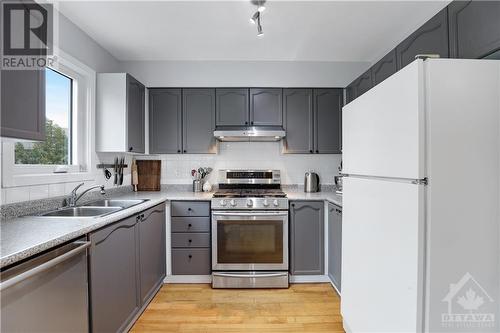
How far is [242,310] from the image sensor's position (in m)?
2.32

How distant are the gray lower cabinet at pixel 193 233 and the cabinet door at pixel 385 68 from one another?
2007mm

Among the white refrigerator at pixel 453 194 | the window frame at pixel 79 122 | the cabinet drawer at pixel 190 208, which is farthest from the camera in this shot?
the cabinet drawer at pixel 190 208

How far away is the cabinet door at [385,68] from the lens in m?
2.10

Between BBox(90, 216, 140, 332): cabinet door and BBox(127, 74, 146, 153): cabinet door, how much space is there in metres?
1.08

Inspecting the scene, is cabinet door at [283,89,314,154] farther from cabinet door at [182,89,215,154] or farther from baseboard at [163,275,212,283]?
baseboard at [163,275,212,283]

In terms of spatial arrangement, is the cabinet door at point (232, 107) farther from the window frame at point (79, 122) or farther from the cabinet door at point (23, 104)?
the cabinet door at point (23, 104)

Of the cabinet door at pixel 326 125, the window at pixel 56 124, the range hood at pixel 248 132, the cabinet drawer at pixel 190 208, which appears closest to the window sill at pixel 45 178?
the window at pixel 56 124

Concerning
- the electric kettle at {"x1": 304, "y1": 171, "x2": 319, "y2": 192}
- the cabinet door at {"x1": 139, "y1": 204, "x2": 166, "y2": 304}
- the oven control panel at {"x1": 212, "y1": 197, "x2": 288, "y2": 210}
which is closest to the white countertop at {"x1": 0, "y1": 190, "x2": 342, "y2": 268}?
the cabinet door at {"x1": 139, "y1": 204, "x2": 166, "y2": 304}

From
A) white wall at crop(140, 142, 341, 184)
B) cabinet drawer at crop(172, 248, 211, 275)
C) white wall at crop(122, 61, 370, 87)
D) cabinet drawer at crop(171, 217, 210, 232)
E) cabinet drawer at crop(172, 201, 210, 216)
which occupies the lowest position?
cabinet drawer at crop(172, 248, 211, 275)

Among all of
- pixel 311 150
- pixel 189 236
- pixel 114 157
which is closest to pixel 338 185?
pixel 311 150

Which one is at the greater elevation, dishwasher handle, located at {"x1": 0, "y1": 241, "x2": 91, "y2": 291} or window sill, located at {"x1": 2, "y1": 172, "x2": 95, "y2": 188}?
window sill, located at {"x1": 2, "y1": 172, "x2": 95, "y2": 188}

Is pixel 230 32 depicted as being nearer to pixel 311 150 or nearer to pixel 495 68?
pixel 311 150

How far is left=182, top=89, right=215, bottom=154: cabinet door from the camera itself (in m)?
3.18

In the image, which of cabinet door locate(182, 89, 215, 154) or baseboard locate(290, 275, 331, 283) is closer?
baseboard locate(290, 275, 331, 283)
